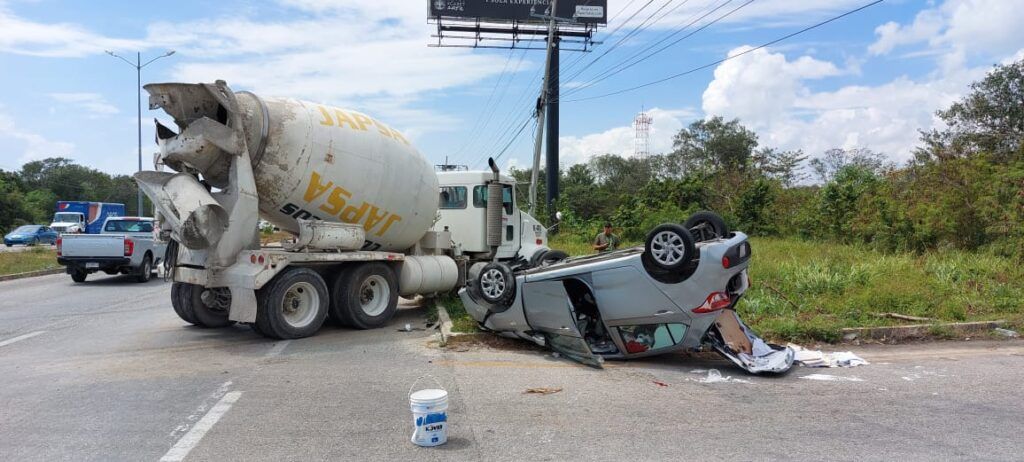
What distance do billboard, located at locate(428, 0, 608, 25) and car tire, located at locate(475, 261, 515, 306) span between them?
30843mm

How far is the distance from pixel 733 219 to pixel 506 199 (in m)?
12.7

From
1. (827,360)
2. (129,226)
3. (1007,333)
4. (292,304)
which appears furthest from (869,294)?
(129,226)

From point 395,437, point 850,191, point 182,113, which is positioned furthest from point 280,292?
point 850,191

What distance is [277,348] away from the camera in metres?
8.62

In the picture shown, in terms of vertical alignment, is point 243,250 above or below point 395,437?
above

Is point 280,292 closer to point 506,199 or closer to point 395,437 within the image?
point 395,437

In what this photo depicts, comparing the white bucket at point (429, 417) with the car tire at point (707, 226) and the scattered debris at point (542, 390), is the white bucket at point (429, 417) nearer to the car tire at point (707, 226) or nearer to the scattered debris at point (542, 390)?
the scattered debris at point (542, 390)

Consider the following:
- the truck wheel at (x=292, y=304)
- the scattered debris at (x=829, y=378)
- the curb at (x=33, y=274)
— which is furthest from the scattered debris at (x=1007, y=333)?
the curb at (x=33, y=274)

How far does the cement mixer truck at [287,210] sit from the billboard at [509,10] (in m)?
27.7

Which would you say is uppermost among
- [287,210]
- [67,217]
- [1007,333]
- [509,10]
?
[509,10]

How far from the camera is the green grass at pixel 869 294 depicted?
9430mm

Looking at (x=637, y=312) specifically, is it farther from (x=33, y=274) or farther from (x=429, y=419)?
(x=33, y=274)

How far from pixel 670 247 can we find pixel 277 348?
5.17 meters

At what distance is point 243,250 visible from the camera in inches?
356
